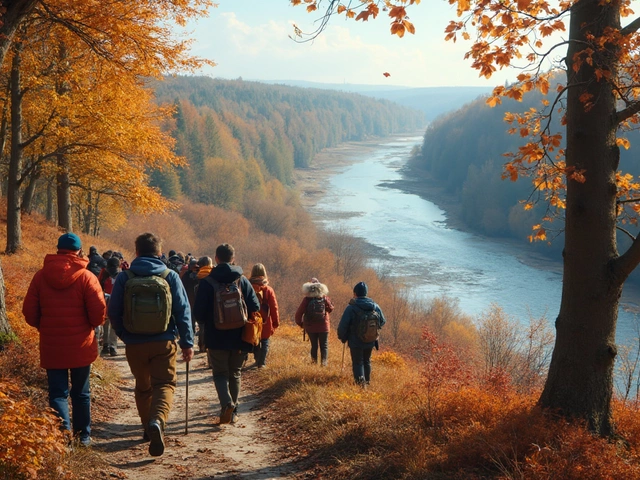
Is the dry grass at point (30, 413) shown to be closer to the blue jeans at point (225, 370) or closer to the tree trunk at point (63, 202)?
the blue jeans at point (225, 370)

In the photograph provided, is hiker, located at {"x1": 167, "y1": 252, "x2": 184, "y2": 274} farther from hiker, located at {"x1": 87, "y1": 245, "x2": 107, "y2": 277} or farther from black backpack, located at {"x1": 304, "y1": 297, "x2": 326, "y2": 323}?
black backpack, located at {"x1": 304, "y1": 297, "x2": 326, "y2": 323}

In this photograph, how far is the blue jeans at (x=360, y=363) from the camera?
8430 mm

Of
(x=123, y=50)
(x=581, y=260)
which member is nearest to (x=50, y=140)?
(x=123, y=50)

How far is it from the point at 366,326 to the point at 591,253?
3807 millimetres

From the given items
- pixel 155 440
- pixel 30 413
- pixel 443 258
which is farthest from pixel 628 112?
pixel 443 258

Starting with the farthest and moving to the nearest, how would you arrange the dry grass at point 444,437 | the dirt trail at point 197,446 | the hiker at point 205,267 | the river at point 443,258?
the river at point 443,258 < the hiker at point 205,267 < the dirt trail at point 197,446 < the dry grass at point 444,437

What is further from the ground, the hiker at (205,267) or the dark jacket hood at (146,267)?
the dark jacket hood at (146,267)

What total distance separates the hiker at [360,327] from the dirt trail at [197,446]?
1552 mm

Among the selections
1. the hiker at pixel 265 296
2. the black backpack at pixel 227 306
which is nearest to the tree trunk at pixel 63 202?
the hiker at pixel 265 296

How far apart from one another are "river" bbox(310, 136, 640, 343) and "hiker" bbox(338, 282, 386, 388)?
31054 mm

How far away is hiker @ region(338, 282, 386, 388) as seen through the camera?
27.3ft

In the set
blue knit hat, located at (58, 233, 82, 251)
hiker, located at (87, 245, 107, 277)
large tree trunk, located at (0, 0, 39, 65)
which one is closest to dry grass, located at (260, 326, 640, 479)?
blue knit hat, located at (58, 233, 82, 251)

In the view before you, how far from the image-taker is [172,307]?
540 cm

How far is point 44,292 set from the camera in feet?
16.4
